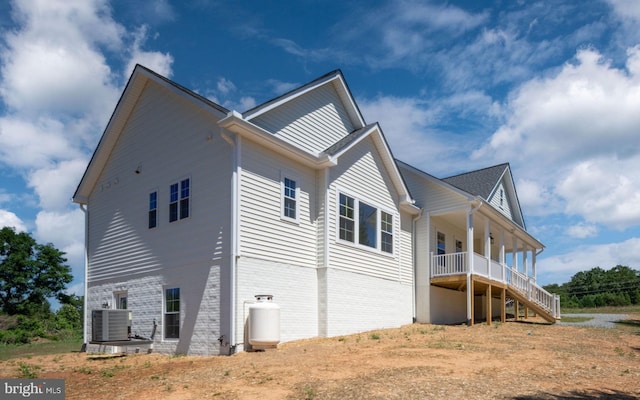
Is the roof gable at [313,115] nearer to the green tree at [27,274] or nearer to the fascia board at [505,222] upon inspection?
the fascia board at [505,222]

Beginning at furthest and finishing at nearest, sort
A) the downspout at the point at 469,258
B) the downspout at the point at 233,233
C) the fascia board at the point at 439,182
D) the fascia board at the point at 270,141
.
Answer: the fascia board at the point at 439,182 → the downspout at the point at 469,258 → the fascia board at the point at 270,141 → the downspout at the point at 233,233

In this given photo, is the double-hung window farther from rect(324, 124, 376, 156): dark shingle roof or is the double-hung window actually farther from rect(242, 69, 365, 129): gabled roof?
rect(242, 69, 365, 129): gabled roof

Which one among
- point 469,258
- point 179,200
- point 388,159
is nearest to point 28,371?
point 179,200

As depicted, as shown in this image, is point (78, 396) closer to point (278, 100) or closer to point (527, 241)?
point (278, 100)

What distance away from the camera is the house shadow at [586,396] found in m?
8.40

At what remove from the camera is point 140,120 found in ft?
61.1

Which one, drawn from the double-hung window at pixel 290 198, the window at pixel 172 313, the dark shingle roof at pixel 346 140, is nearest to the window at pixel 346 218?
the dark shingle roof at pixel 346 140

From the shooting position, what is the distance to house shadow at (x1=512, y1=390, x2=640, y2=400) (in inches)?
331

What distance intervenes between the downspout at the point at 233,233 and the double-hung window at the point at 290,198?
189 centimetres

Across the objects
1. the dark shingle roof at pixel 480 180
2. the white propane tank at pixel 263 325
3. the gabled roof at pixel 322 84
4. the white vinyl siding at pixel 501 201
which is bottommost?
the white propane tank at pixel 263 325

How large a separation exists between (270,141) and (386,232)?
6815 millimetres

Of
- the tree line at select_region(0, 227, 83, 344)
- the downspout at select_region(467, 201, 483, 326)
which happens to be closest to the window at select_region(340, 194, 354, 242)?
the downspout at select_region(467, 201, 483, 326)

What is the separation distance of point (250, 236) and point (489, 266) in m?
12.0

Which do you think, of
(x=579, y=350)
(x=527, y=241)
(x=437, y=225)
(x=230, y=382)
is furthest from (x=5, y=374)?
(x=527, y=241)
